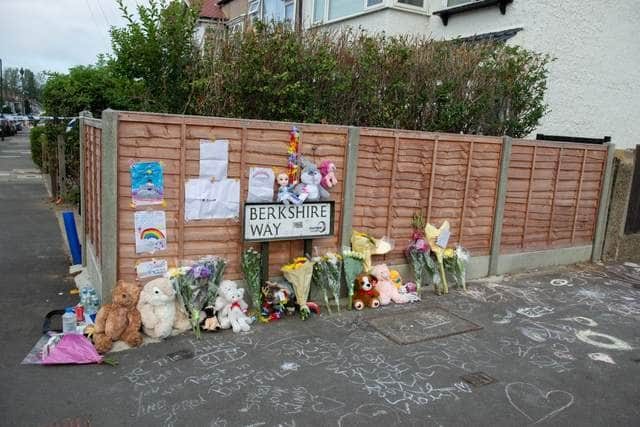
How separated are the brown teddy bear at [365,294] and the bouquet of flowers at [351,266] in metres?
0.10

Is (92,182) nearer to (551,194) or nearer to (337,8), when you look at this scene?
(551,194)

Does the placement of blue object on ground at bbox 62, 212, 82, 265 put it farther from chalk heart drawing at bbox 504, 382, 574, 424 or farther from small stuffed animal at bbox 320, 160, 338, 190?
chalk heart drawing at bbox 504, 382, 574, 424

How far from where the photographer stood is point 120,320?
4.86 meters

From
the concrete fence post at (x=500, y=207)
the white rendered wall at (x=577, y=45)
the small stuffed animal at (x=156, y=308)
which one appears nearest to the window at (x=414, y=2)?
the white rendered wall at (x=577, y=45)

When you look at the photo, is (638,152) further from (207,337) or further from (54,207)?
(54,207)

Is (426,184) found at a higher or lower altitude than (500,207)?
higher

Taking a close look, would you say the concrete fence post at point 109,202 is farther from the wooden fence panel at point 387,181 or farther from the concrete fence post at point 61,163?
the concrete fence post at point 61,163

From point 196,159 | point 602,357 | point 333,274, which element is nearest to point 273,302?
point 333,274

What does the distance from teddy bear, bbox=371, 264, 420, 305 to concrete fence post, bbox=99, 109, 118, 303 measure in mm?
3134

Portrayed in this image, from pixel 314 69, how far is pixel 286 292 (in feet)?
10.5

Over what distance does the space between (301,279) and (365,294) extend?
926 mm

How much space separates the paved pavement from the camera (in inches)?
152

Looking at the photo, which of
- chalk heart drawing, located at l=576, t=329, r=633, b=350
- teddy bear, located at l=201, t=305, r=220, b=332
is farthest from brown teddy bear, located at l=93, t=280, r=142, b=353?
chalk heart drawing, located at l=576, t=329, r=633, b=350

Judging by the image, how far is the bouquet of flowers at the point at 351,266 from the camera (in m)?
6.23
